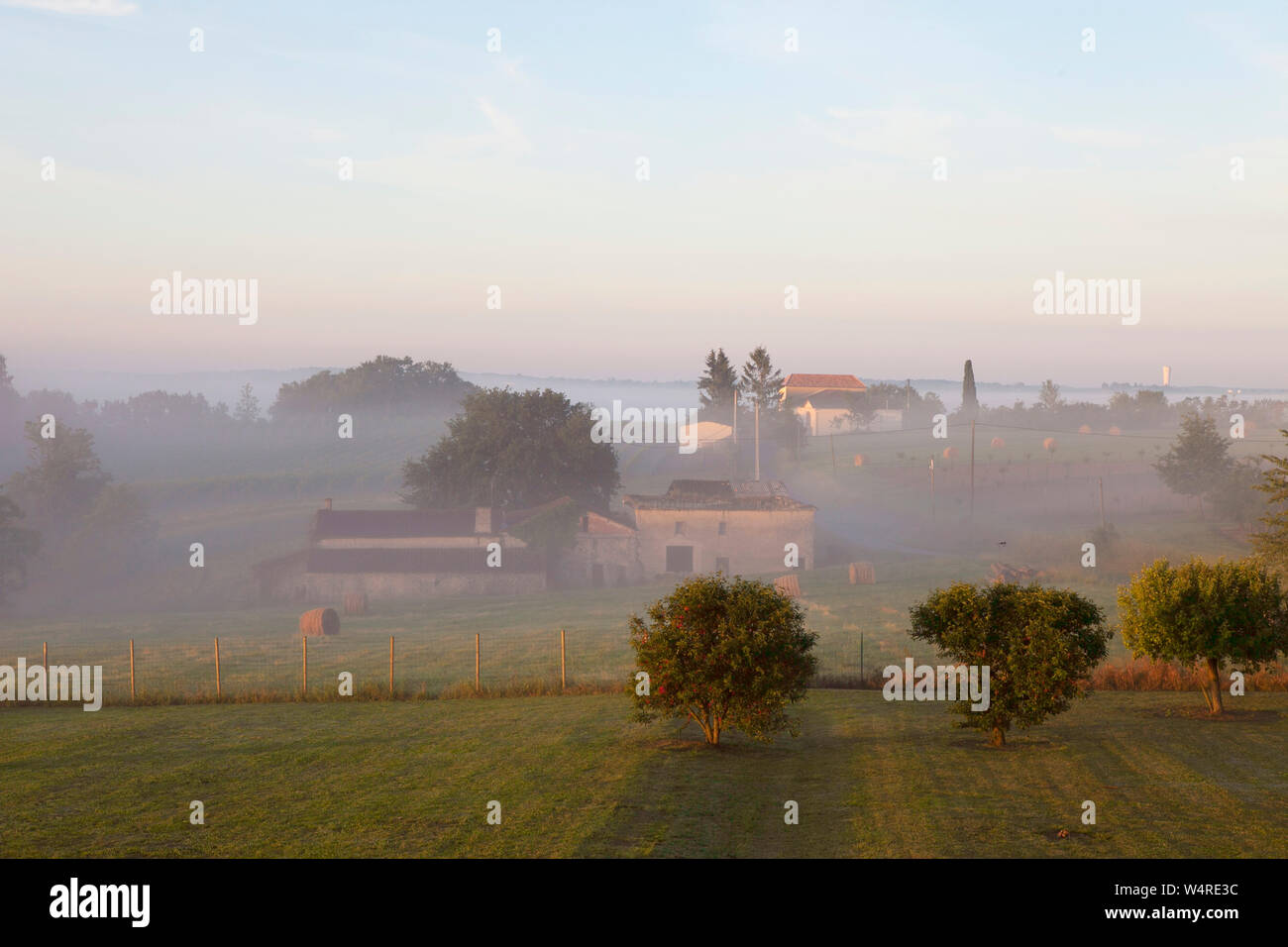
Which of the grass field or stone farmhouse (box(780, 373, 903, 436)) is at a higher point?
stone farmhouse (box(780, 373, 903, 436))

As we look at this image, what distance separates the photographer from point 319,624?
57.9 metres

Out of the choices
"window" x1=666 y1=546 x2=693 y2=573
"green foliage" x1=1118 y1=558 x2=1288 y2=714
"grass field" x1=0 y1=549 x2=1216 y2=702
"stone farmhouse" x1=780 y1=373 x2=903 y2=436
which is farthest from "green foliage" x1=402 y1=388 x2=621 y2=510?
"green foliage" x1=1118 y1=558 x2=1288 y2=714

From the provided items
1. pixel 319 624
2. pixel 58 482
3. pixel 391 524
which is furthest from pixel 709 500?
pixel 58 482

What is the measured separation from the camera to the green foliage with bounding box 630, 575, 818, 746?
22.4 meters

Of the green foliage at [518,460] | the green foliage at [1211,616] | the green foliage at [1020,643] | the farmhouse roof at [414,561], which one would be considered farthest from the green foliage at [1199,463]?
the green foliage at [1020,643]

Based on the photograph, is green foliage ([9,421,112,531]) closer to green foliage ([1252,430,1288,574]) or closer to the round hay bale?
the round hay bale

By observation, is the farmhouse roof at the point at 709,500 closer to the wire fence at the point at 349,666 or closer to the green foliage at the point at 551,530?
the green foliage at the point at 551,530

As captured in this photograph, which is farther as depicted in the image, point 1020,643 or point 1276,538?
point 1276,538

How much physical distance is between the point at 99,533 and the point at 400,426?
95656 mm

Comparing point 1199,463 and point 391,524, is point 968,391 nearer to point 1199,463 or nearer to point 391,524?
point 1199,463

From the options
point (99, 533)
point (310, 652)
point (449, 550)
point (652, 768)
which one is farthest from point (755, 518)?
point (652, 768)

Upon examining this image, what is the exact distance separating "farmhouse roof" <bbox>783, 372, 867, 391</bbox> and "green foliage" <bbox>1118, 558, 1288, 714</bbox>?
14531cm

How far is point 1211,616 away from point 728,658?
1305 cm
